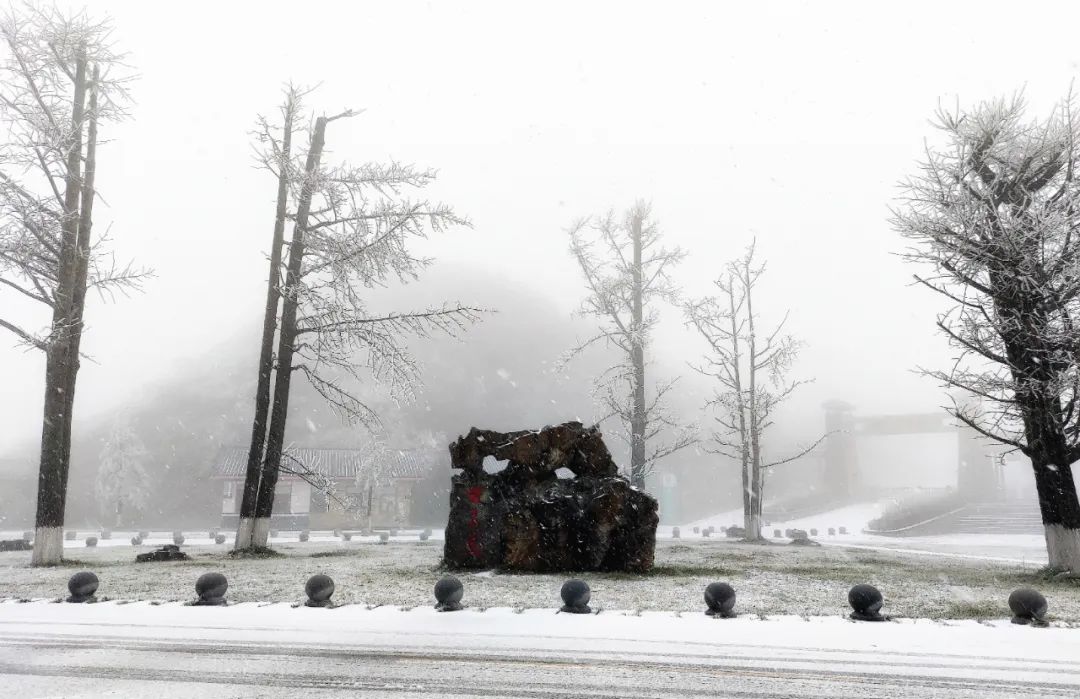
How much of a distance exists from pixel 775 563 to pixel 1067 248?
666 cm

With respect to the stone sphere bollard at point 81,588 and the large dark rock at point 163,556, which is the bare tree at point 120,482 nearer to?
the large dark rock at point 163,556

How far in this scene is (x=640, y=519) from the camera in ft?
29.0

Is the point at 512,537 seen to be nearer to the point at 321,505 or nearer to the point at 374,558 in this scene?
the point at 374,558

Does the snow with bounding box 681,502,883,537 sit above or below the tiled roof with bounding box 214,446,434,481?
below

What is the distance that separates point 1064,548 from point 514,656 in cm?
948

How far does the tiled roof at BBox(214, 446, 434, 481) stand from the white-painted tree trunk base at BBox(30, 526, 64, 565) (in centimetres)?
2348

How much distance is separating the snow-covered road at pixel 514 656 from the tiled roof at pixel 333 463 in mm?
29767

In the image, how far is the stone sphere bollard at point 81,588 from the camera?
626 centimetres

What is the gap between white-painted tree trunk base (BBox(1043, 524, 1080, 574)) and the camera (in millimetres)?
9211

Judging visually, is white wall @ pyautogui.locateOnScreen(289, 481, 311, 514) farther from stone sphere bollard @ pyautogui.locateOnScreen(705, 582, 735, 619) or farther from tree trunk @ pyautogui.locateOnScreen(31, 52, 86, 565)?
stone sphere bollard @ pyautogui.locateOnScreen(705, 582, 735, 619)

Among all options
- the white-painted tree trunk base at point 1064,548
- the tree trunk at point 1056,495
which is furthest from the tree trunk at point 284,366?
the white-painted tree trunk base at point 1064,548

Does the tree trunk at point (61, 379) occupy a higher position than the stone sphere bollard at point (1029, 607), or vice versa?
the tree trunk at point (61, 379)

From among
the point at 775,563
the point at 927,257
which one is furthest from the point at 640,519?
the point at 927,257

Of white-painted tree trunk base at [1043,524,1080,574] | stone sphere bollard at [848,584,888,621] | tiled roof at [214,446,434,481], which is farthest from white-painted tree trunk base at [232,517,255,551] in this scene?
tiled roof at [214,446,434,481]
